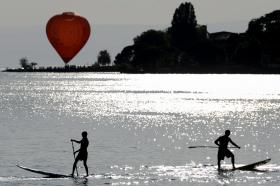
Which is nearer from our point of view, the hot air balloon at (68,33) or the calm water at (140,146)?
the calm water at (140,146)

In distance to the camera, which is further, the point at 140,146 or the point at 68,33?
the point at 140,146

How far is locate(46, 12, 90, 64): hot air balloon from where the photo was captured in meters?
58.0

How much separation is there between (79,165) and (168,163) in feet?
20.2

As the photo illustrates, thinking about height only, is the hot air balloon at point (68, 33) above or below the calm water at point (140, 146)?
above

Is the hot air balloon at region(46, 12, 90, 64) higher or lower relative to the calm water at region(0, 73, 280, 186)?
higher

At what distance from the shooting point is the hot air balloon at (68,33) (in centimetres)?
5797

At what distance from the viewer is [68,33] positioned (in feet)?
190

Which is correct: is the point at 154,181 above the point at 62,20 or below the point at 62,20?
below

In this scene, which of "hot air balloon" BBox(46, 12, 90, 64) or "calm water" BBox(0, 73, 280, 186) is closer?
"calm water" BBox(0, 73, 280, 186)

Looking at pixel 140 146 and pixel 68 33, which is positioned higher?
pixel 68 33

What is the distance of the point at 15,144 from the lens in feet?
253

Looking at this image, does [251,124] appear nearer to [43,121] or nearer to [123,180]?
[43,121]

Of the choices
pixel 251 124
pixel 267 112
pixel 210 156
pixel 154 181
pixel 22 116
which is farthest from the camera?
pixel 267 112

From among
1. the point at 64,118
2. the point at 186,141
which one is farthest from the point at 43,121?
the point at 186,141
